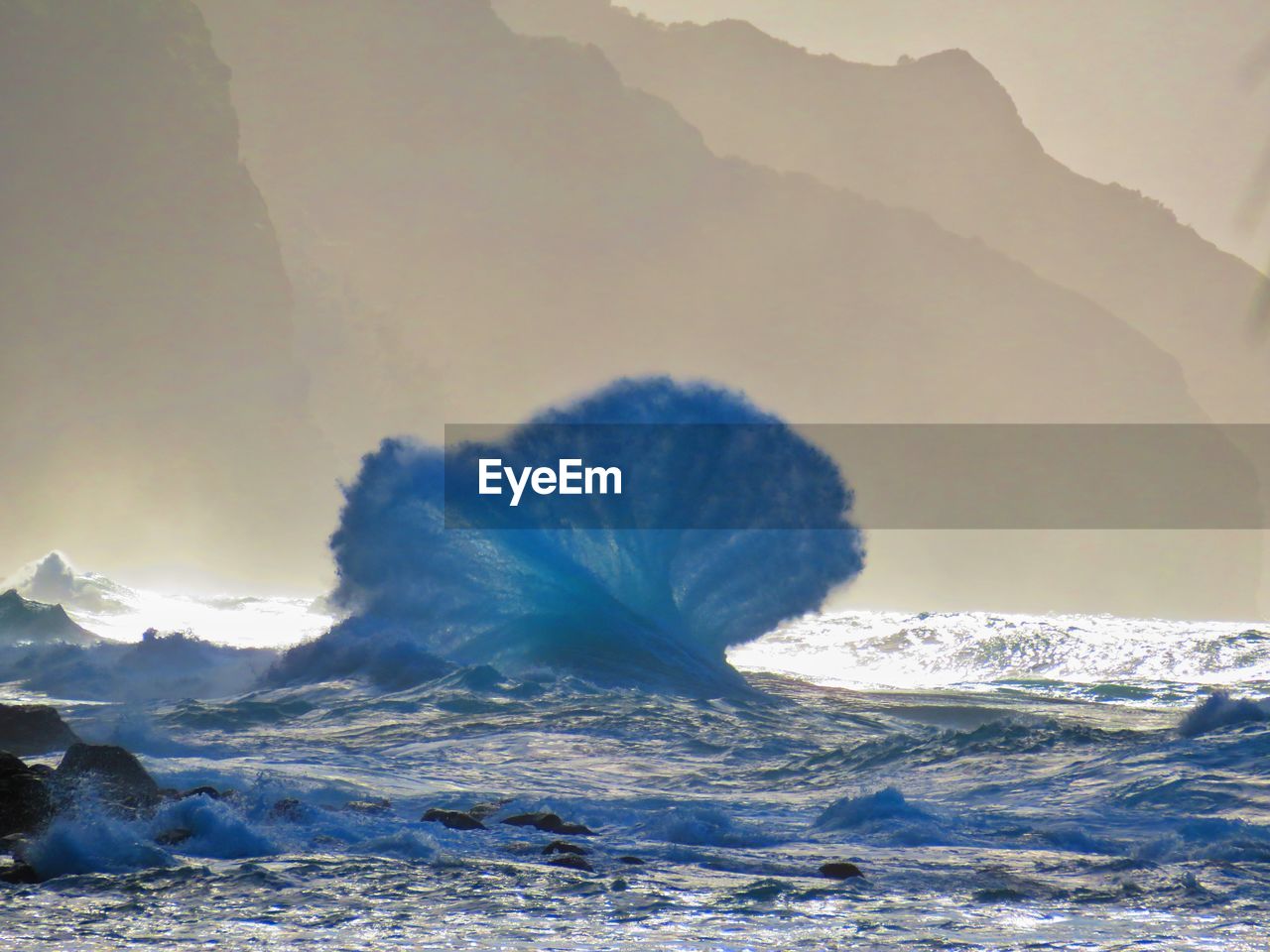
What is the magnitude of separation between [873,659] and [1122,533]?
48994mm

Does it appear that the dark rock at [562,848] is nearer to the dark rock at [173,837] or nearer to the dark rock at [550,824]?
the dark rock at [550,824]

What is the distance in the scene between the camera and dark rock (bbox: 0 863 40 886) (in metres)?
6.92

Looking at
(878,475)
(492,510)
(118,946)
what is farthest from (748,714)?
(878,475)

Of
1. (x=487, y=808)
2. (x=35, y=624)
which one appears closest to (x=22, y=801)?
(x=487, y=808)

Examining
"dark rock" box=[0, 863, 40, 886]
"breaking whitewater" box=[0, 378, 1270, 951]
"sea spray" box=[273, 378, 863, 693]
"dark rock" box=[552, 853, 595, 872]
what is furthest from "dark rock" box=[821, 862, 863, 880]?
"sea spray" box=[273, 378, 863, 693]

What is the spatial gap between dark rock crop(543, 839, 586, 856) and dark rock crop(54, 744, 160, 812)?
2660 millimetres

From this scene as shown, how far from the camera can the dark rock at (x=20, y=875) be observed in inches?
272

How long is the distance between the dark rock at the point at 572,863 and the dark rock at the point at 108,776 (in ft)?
9.14

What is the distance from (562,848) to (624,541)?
50.9 ft

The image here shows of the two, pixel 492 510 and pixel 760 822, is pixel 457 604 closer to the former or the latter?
pixel 492 510

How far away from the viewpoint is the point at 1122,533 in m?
78.3
